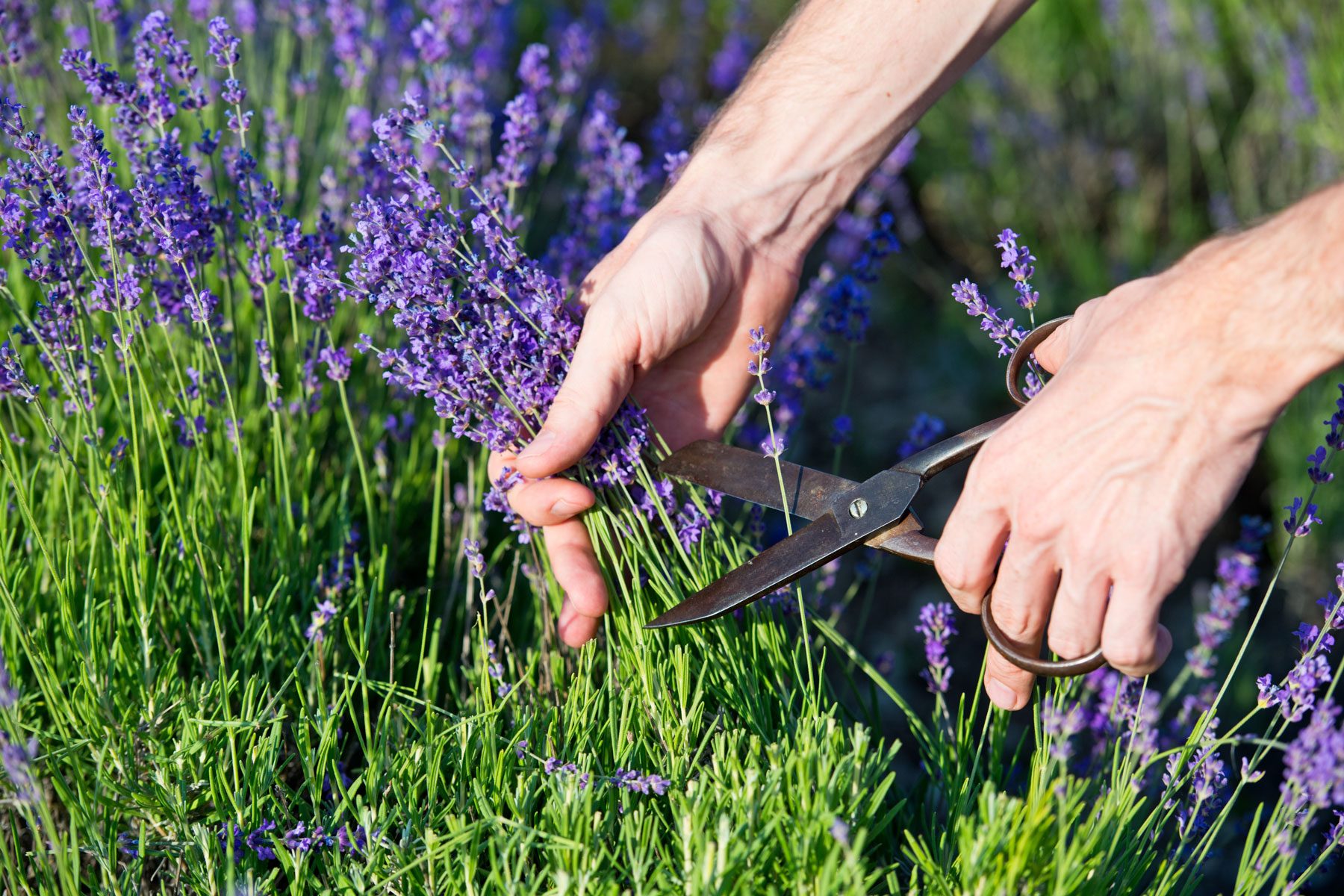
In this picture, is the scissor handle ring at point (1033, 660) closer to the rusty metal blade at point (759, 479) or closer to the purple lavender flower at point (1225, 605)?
the rusty metal blade at point (759, 479)

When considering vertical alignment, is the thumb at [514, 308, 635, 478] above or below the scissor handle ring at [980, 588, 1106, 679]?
above

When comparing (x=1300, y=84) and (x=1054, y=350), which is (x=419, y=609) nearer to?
(x=1054, y=350)

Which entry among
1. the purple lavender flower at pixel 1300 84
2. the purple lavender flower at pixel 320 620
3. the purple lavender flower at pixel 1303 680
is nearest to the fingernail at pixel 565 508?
the purple lavender flower at pixel 320 620

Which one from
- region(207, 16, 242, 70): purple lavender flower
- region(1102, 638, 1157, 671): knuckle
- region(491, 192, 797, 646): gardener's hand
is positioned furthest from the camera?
region(207, 16, 242, 70): purple lavender flower

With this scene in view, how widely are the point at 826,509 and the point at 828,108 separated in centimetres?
90

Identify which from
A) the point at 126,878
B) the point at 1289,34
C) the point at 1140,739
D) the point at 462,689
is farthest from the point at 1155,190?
the point at 126,878

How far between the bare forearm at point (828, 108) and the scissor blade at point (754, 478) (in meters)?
0.54

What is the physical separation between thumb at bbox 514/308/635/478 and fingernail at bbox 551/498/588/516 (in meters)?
0.06

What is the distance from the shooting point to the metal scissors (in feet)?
5.79

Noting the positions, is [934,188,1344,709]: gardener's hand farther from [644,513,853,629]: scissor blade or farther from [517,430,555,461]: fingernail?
[517,430,555,461]: fingernail

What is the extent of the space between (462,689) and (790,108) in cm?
139

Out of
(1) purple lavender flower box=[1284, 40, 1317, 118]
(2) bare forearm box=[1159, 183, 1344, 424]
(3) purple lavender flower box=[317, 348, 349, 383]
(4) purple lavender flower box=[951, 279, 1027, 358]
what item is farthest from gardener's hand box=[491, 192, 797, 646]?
(1) purple lavender flower box=[1284, 40, 1317, 118]

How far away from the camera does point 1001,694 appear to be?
1.79 metres

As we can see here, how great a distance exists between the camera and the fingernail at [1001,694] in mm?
1787
